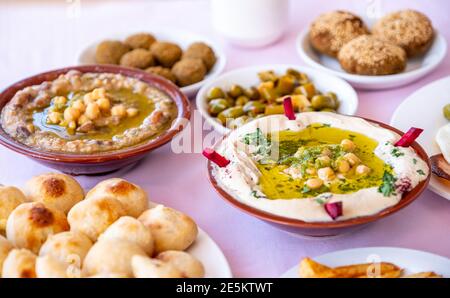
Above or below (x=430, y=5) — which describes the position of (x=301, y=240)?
below

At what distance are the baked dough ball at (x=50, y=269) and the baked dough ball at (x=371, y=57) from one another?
5.10ft

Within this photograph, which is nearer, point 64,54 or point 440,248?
point 440,248

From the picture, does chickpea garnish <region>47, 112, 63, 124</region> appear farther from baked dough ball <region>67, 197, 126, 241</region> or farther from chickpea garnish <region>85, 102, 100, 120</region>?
baked dough ball <region>67, 197, 126, 241</region>

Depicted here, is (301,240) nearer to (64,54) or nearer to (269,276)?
(269,276)

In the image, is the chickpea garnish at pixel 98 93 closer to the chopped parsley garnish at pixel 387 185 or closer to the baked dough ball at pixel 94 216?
the baked dough ball at pixel 94 216

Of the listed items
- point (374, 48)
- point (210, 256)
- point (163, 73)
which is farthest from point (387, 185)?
point (163, 73)

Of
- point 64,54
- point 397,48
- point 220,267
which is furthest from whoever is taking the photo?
point 64,54

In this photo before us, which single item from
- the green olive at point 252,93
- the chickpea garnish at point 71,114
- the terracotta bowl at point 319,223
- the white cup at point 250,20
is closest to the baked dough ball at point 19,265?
the terracotta bowl at point 319,223

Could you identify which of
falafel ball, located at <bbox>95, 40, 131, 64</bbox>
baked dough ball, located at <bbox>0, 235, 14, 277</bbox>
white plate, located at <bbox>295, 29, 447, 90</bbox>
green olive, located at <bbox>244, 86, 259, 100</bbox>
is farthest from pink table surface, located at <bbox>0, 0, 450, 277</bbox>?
baked dough ball, located at <bbox>0, 235, 14, 277</bbox>

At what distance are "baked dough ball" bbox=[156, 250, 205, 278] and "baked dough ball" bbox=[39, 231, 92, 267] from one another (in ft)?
0.61

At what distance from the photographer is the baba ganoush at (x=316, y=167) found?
1531mm

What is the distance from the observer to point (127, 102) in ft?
7.14
